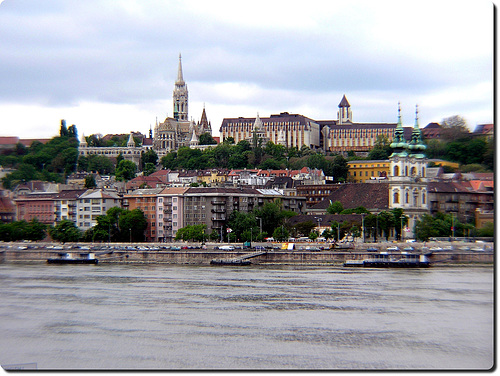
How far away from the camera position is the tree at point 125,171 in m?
83.9

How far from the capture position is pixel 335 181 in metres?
77.7

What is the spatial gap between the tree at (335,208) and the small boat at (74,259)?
724 inches

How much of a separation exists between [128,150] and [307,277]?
75.2 meters

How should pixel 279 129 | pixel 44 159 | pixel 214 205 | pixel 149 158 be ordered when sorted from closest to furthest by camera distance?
pixel 214 205
pixel 44 159
pixel 149 158
pixel 279 129

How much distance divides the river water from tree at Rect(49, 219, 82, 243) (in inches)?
696

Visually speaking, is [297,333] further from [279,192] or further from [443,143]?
[279,192]

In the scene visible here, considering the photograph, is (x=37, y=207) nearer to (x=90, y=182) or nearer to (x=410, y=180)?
(x=90, y=182)

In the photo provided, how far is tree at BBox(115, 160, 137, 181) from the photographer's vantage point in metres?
83.9

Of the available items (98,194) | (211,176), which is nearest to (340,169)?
(211,176)

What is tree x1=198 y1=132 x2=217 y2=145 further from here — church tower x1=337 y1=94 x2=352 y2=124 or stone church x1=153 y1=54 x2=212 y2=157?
church tower x1=337 y1=94 x2=352 y2=124

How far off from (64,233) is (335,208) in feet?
54.9

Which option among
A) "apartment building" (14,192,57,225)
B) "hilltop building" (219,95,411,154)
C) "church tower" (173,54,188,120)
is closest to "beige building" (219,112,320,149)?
"hilltop building" (219,95,411,154)

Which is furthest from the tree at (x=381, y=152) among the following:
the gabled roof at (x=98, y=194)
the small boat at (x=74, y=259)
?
the small boat at (x=74, y=259)

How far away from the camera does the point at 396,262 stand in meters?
36.3
